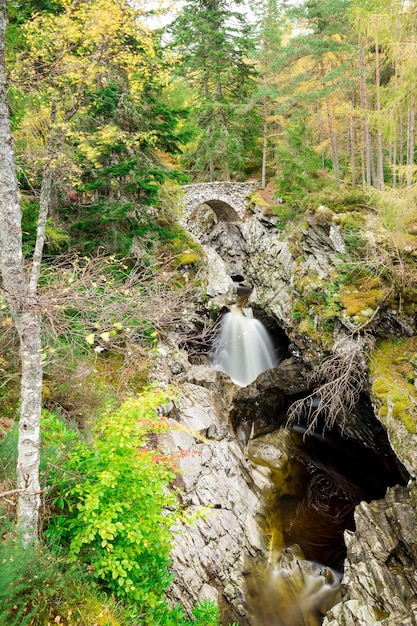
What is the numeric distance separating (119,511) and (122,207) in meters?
6.37

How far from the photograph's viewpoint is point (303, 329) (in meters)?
11.1

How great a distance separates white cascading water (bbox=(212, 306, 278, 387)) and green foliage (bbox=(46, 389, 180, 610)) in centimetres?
951

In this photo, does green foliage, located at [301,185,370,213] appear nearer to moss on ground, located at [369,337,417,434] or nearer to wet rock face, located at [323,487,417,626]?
moss on ground, located at [369,337,417,434]

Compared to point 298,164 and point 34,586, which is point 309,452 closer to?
point 34,586

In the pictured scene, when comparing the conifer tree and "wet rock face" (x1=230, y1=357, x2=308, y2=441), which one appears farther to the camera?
the conifer tree

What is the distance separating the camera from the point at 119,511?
3.75 meters

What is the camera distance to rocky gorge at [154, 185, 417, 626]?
6.51 meters

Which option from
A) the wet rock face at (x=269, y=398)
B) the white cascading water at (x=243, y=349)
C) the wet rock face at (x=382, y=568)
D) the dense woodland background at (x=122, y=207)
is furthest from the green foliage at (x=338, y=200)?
the wet rock face at (x=382, y=568)

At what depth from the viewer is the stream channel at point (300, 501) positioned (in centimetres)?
707

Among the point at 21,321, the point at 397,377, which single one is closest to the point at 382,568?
the point at 397,377

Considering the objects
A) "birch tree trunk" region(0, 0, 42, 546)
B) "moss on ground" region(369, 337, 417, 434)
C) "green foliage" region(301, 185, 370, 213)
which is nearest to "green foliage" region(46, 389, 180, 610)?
"birch tree trunk" region(0, 0, 42, 546)

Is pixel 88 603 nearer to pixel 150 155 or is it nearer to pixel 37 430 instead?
pixel 37 430

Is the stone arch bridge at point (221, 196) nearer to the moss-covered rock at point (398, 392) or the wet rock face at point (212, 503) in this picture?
the wet rock face at point (212, 503)

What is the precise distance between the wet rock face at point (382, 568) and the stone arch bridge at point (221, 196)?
1532 centimetres
